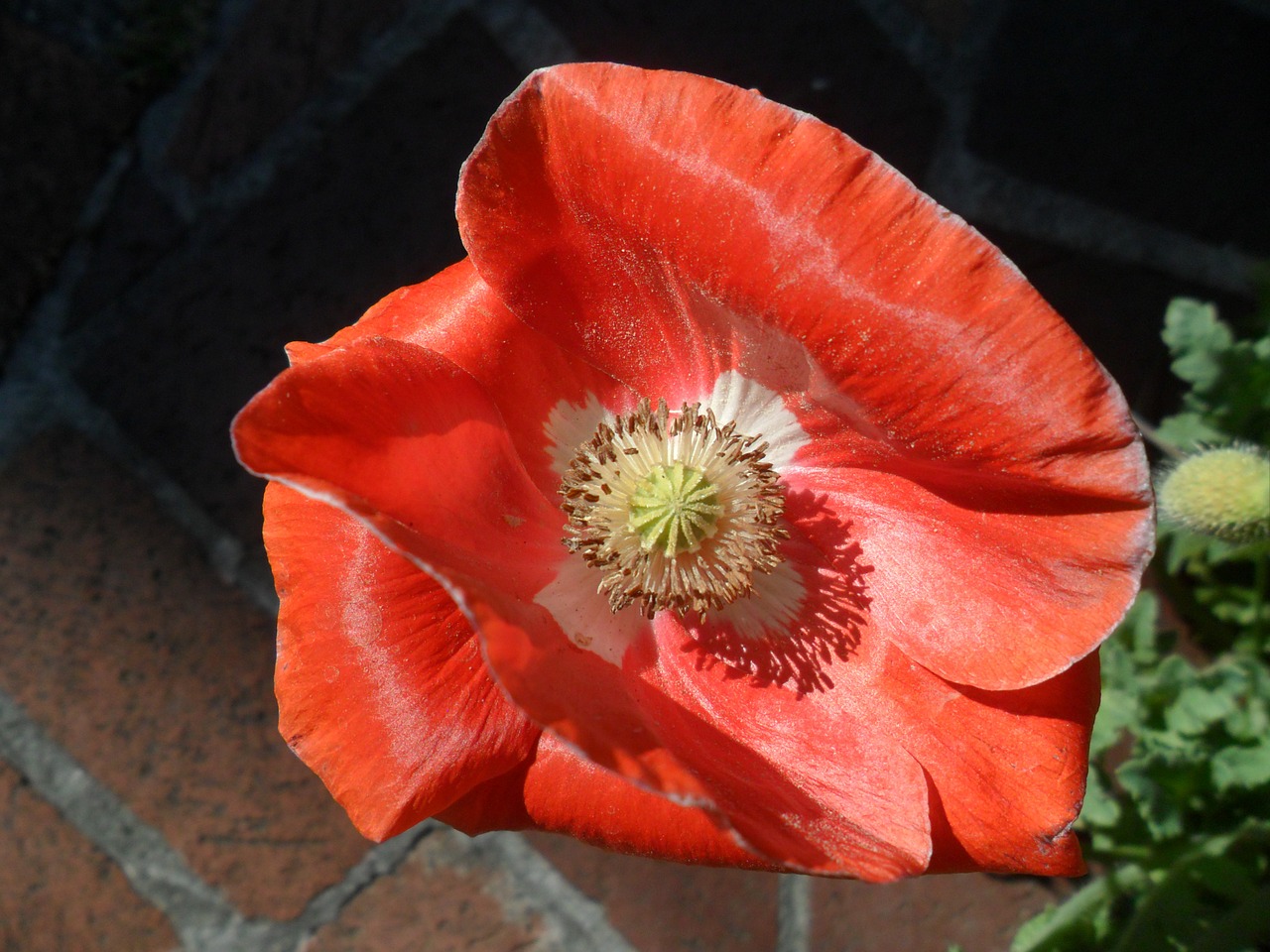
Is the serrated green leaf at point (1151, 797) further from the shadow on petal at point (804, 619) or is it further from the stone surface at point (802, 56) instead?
the stone surface at point (802, 56)

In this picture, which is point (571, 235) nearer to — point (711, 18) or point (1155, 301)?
point (711, 18)

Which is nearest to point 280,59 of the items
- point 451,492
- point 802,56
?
point 802,56

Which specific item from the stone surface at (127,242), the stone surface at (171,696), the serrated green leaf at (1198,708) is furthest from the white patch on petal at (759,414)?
the stone surface at (127,242)

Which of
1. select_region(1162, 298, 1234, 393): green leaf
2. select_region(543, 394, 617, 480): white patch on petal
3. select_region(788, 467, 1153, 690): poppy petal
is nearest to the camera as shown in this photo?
select_region(788, 467, 1153, 690): poppy petal

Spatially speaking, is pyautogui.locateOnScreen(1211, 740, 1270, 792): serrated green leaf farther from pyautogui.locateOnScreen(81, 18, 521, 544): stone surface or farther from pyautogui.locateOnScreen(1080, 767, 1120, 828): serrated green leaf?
pyautogui.locateOnScreen(81, 18, 521, 544): stone surface

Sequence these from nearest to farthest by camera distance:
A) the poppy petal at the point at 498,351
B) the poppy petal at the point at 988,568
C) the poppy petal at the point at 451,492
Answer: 1. the poppy petal at the point at 451,492
2. the poppy petal at the point at 988,568
3. the poppy petal at the point at 498,351

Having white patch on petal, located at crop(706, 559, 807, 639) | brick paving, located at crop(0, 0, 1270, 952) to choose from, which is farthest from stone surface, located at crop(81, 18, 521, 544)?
white patch on petal, located at crop(706, 559, 807, 639)

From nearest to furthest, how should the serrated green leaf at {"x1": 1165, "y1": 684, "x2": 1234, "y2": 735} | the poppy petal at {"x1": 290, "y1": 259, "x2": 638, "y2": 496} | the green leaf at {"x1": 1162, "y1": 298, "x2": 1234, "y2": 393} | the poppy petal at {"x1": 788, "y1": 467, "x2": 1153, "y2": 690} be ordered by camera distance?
1. the poppy petal at {"x1": 788, "y1": 467, "x2": 1153, "y2": 690}
2. the poppy petal at {"x1": 290, "y1": 259, "x2": 638, "y2": 496}
3. the serrated green leaf at {"x1": 1165, "y1": 684, "x2": 1234, "y2": 735}
4. the green leaf at {"x1": 1162, "y1": 298, "x2": 1234, "y2": 393}
